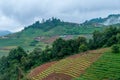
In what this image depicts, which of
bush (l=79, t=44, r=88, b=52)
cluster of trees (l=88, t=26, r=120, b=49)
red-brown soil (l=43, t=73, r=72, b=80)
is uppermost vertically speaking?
cluster of trees (l=88, t=26, r=120, b=49)

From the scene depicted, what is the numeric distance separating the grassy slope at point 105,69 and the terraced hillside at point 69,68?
5.87 feet

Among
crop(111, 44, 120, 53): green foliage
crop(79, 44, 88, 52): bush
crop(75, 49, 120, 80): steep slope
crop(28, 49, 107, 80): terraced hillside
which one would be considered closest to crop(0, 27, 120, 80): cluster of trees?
crop(79, 44, 88, 52): bush

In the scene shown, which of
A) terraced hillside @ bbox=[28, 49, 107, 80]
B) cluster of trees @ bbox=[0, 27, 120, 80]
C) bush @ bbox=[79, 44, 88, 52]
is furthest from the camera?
cluster of trees @ bbox=[0, 27, 120, 80]

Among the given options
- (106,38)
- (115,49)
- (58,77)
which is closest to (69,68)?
(58,77)

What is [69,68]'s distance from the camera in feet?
207

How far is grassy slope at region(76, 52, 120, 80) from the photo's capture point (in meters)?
53.9

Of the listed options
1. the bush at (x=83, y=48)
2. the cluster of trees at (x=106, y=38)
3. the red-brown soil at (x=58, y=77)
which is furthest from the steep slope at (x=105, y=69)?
the cluster of trees at (x=106, y=38)

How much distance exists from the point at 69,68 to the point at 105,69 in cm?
891

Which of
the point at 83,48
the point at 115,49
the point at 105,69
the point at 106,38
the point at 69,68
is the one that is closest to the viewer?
the point at 105,69

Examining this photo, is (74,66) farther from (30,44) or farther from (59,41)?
(30,44)

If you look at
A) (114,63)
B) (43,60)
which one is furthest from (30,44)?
(114,63)

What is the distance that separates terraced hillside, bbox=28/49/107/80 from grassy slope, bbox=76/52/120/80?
1788 millimetres

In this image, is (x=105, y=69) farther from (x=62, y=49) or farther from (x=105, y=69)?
(x=62, y=49)

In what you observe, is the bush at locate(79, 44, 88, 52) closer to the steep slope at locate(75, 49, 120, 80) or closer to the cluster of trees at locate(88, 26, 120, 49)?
the cluster of trees at locate(88, 26, 120, 49)
